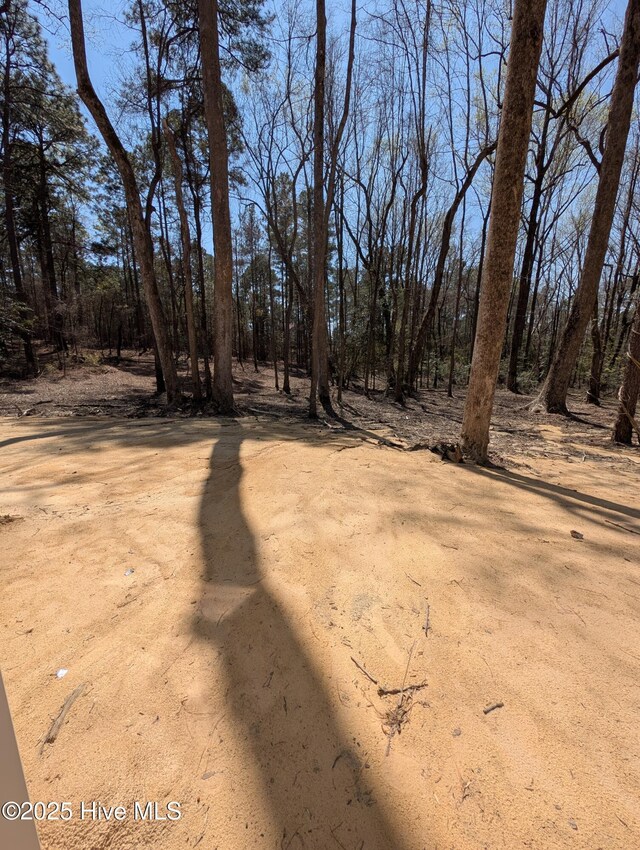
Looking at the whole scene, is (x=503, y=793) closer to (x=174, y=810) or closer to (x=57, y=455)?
(x=174, y=810)

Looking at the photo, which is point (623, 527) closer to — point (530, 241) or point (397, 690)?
point (397, 690)

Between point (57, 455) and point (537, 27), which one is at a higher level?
point (537, 27)

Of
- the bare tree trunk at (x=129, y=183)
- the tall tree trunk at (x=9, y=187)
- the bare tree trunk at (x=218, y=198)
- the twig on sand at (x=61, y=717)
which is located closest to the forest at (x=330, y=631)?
the twig on sand at (x=61, y=717)

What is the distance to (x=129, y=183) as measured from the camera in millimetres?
8102

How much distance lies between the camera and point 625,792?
1.00 metres

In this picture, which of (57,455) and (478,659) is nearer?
(478,659)

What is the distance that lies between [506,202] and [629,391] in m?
4.36

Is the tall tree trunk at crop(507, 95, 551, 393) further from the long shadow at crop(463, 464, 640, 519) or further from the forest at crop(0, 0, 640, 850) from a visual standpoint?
the long shadow at crop(463, 464, 640, 519)

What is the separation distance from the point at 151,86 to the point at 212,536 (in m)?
12.8

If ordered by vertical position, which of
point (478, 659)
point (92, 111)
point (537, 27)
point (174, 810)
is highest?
point (92, 111)

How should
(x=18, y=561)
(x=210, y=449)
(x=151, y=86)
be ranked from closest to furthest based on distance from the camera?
(x=18, y=561), (x=210, y=449), (x=151, y=86)

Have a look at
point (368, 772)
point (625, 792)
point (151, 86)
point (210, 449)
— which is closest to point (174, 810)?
point (368, 772)

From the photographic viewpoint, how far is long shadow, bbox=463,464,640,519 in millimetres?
2961

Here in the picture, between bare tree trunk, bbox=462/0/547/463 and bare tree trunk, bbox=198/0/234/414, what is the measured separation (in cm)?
576
